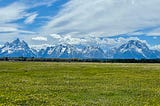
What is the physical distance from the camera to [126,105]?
A: 22812 millimetres

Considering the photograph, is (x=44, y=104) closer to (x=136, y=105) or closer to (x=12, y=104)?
(x=12, y=104)

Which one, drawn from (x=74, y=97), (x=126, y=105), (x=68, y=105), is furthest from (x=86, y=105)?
(x=74, y=97)

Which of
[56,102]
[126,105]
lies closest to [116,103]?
[126,105]

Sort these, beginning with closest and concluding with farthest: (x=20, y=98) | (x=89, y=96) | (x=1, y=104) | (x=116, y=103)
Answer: (x=1, y=104), (x=116, y=103), (x=20, y=98), (x=89, y=96)

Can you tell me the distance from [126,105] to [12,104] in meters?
8.11

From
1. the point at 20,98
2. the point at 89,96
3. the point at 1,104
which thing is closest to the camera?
the point at 1,104

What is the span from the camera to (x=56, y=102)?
79.1 feet

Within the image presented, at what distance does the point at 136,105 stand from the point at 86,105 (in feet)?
11.7

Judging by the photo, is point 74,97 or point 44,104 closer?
point 44,104

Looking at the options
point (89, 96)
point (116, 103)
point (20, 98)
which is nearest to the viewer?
point (116, 103)

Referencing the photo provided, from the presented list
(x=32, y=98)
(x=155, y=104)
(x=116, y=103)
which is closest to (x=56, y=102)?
(x=32, y=98)

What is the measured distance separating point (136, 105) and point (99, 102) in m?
2.93

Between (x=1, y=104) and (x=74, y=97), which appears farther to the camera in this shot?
(x=74, y=97)

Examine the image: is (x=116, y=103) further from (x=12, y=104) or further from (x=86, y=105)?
(x=12, y=104)
